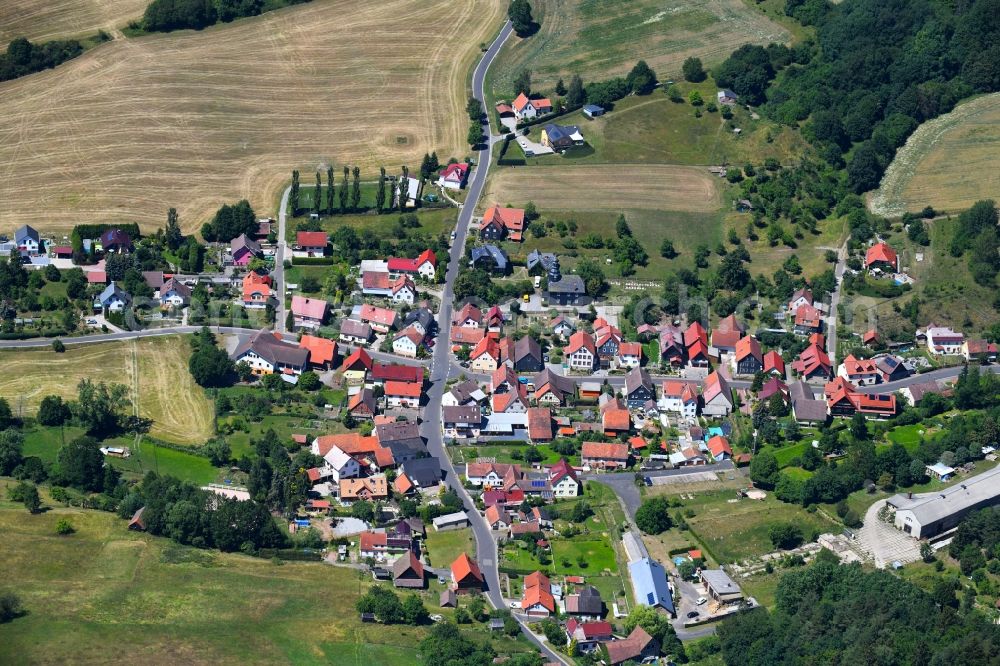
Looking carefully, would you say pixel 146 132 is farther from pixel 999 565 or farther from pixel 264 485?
pixel 999 565

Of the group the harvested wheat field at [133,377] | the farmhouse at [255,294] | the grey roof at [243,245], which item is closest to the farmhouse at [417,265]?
the farmhouse at [255,294]

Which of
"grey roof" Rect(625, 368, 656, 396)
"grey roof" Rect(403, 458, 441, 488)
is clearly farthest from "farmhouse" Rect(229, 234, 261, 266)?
"grey roof" Rect(625, 368, 656, 396)

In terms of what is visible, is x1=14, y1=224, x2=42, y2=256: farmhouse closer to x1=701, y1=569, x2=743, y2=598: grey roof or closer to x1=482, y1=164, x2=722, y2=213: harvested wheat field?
x1=482, y1=164, x2=722, y2=213: harvested wheat field

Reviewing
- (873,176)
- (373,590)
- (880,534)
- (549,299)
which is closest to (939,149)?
(873,176)

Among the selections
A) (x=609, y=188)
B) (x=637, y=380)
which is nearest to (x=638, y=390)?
(x=637, y=380)

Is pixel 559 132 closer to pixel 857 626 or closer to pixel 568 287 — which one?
pixel 568 287

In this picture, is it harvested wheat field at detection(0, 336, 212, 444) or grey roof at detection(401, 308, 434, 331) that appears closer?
harvested wheat field at detection(0, 336, 212, 444)
